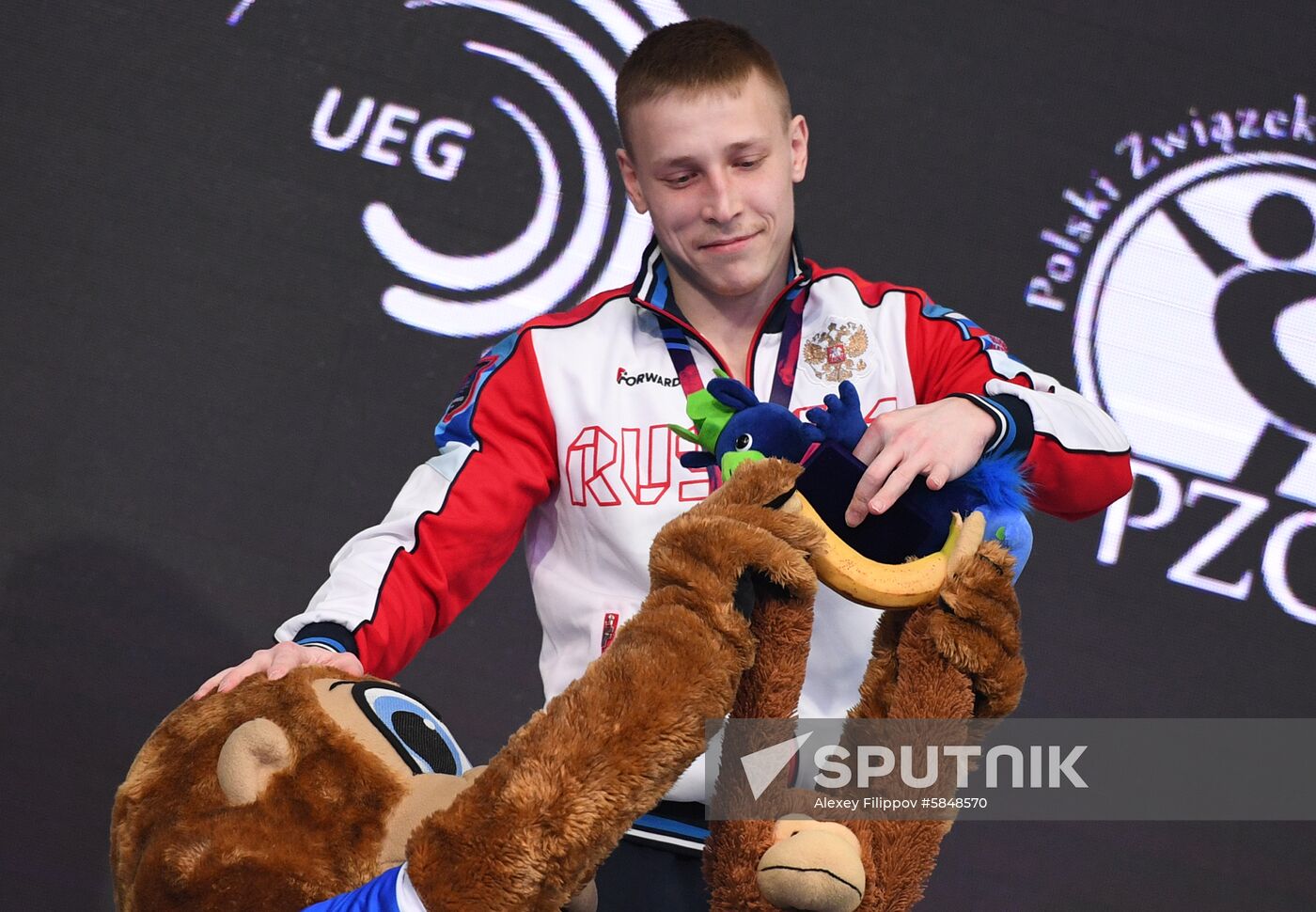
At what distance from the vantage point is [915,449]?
0.94 m

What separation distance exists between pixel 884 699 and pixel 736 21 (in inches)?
62.2

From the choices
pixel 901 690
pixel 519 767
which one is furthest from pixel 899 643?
pixel 519 767

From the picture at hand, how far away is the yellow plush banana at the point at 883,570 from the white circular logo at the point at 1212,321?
150 centimetres

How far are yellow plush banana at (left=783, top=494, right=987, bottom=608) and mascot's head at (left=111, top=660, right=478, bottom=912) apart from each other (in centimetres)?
27

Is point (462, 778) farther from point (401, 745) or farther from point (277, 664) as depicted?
point (277, 664)

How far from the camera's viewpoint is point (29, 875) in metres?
2.15

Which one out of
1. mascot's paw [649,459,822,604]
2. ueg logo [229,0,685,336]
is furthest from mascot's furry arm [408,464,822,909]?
ueg logo [229,0,685,336]

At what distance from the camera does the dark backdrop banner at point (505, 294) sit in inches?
85.9

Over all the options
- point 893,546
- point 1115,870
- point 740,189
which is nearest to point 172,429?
point 740,189

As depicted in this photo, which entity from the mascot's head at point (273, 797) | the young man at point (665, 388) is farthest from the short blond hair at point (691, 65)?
the mascot's head at point (273, 797)

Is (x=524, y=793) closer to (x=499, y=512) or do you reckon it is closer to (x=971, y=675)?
(x=971, y=675)

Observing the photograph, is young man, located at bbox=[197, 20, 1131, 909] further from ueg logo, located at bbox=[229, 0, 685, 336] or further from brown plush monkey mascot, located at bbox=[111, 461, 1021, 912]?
ueg logo, located at bbox=[229, 0, 685, 336]

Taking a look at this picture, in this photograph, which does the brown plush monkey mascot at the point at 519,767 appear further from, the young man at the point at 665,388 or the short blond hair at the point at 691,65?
the short blond hair at the point at 691,65

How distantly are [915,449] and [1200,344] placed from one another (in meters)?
1.60
